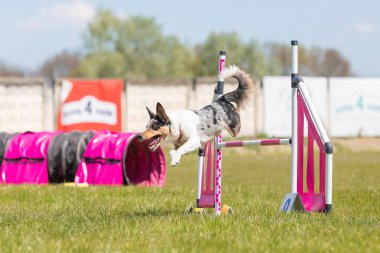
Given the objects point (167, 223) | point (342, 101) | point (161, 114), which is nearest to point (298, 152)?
point (161, 114)

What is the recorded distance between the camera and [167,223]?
7.19 metres

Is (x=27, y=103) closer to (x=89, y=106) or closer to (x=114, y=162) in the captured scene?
(x=89, y=106)

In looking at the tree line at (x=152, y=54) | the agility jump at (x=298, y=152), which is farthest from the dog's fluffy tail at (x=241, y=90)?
the tree line at (x=152, y=54)

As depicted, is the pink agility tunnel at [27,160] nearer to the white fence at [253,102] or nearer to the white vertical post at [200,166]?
the white vertical post at [200,166]

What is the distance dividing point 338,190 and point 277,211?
3.99 metres

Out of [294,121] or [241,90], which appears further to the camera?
[294,121]

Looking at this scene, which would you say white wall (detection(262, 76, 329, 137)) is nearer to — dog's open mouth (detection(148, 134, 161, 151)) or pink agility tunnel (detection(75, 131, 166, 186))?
pink agility tunnel (detection(75, 131, 166, 186))

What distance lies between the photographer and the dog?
7352mm

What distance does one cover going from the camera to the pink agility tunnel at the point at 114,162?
1377cm

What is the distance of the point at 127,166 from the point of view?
15.3 m

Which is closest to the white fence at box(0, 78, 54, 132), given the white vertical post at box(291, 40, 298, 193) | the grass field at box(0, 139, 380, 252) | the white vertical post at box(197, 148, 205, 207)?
the grass field at box(0, 139, 380, 252)

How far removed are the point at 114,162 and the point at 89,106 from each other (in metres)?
13.3

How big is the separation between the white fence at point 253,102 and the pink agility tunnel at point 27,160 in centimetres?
1295

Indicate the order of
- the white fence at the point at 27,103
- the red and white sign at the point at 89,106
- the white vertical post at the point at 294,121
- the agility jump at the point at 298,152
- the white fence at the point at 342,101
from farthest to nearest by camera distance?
the white fence at the point at 342,101 < the white fence at the point at 27,103 < the red and white sign at the point at 89,106 < the white vertical post at the point at 294,121 < the agility jump at the point at 298,152
